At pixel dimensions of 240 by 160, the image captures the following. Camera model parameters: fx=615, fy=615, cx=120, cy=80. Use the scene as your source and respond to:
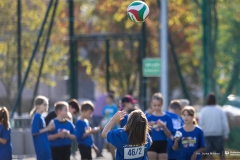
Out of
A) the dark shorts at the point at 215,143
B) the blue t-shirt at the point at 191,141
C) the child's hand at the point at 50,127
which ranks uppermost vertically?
the child's hand at the point at 50,127

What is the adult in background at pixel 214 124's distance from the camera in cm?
1391

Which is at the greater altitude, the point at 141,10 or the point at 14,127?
the point at 141,10

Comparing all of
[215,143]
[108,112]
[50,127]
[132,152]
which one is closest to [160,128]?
[50,127]

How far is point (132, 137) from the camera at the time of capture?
773 cm

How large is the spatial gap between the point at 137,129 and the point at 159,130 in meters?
4.08

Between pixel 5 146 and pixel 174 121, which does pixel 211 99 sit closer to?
pixel 174 121

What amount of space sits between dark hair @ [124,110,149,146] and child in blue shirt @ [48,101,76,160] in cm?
358

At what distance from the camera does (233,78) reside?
55.8ft

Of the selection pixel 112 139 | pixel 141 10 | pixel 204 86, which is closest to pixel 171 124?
pixel 141 10

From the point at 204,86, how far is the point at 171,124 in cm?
518

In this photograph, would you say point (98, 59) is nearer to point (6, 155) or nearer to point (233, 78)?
point (233, 78)

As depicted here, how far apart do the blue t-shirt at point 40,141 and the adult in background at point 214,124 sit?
4.37 meters

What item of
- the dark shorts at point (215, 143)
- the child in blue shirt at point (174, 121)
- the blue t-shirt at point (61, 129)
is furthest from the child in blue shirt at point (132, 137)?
the dark shorts at point (215, 143)

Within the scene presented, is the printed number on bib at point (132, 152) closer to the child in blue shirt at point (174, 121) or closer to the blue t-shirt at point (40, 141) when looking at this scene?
the blue t-shirt at point (40, 141)
